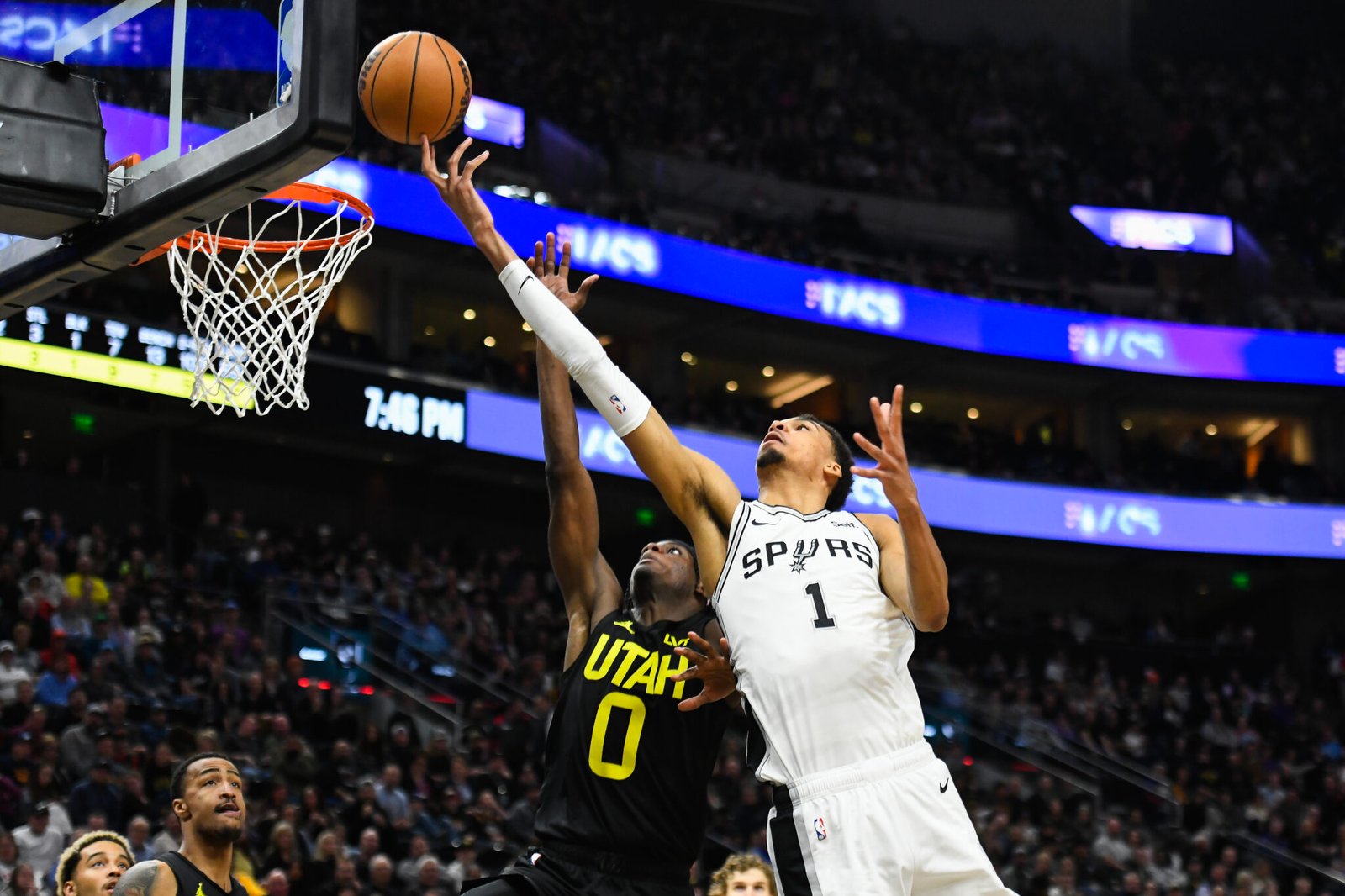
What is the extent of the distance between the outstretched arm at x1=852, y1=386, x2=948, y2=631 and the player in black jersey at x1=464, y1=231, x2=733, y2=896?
107 cm

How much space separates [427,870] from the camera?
10.7 m

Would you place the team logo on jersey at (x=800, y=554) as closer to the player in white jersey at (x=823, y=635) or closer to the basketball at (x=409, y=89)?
the player in white jersey at (x=823, y=635)

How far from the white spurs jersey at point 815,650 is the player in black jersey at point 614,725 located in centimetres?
79

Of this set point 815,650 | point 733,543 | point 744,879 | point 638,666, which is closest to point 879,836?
point 815,650

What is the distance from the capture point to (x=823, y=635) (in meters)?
4.00

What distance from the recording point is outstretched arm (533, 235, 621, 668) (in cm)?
525

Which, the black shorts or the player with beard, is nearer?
the black shorts

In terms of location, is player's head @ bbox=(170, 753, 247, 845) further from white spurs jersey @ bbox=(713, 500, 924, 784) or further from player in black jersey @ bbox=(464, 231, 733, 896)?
white spurs jersey @ bbox=(713, 500, 924, 784)

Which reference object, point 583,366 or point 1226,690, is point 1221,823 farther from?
point 583,366

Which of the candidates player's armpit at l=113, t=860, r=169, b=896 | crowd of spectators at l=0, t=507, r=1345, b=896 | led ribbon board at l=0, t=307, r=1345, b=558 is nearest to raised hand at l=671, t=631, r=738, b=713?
player's armpit at l=113, t=860, r=169, b=896

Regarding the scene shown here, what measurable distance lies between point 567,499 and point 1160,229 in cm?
2671

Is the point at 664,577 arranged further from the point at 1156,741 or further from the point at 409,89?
the point at 1156,741

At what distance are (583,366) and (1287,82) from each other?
32.8 metres

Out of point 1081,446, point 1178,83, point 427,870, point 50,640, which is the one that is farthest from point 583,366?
point 1178,83
